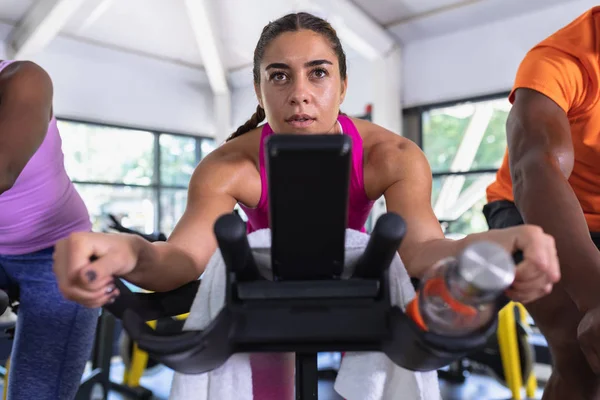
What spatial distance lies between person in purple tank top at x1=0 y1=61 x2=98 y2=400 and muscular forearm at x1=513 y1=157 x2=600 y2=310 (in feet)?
3.01

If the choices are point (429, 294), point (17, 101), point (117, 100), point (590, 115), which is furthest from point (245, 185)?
point (117, 100)

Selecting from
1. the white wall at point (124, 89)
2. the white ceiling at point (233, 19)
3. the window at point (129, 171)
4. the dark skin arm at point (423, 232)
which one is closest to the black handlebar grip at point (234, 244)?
the dark skin arm at point (423, 232)

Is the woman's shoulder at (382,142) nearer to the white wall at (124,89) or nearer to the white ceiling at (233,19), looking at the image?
the white ceiling at (233,19)

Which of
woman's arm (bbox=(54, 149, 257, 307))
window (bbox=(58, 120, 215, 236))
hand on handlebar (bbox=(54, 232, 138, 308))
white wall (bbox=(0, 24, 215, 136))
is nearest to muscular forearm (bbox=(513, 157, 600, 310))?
woman's arm (bbox=(54, 149, 257, 307))

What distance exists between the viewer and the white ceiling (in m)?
5.19

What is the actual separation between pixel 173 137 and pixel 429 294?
694 centimetres

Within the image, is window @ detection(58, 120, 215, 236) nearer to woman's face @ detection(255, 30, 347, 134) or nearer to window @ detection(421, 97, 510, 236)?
window @ detection(421, 97, 510, 236)

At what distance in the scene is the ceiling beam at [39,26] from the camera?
16.9 ft

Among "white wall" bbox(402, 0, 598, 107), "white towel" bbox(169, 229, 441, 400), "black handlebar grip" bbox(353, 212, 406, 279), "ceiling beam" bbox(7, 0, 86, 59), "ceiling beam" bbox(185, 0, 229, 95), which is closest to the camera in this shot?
"black handlebar grip" bbox(353, 212, 406, 279)

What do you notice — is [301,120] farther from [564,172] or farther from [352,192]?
[564,172]

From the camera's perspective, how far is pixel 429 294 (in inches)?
21.1

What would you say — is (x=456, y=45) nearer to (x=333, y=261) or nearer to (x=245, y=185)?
(x=245, y=185)

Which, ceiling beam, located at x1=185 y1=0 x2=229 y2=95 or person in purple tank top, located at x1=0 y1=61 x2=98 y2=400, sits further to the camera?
ceiling beam, located at x1=185 y1=0 x2=229 y2=95

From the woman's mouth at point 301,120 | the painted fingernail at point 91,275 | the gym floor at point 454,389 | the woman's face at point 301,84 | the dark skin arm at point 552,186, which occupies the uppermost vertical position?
the woman's face at point 301,84
